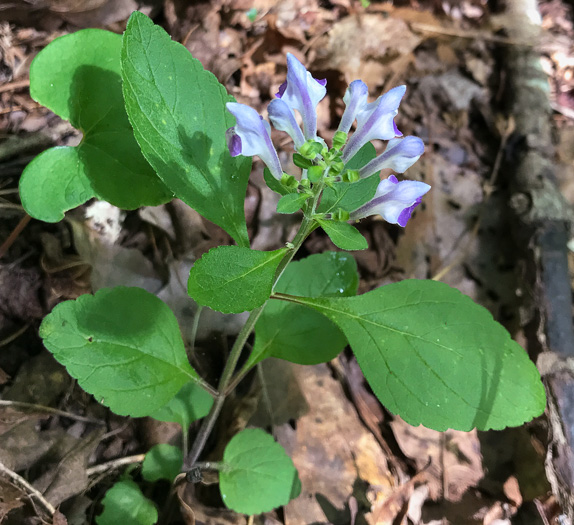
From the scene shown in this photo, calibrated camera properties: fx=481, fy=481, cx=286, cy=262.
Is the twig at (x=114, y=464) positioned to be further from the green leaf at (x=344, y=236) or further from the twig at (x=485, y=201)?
the twig at (x=485, y=201)

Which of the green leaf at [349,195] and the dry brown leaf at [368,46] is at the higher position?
the green leaf at [349,195]

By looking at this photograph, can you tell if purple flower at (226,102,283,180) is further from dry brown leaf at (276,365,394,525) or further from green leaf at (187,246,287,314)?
dry brown leaf at (276,365,394,525)

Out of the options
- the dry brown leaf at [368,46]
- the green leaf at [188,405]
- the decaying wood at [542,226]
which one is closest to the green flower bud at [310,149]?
the green leaf at [188,405]

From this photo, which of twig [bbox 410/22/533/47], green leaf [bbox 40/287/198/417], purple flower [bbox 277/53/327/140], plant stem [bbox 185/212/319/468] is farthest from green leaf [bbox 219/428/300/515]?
twig [bbox 410/22/533/47]

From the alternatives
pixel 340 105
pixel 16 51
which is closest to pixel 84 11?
pixel 16 51

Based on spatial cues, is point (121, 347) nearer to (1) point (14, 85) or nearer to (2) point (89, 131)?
(2) point (89, 131)

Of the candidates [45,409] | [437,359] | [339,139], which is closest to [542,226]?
[437,359]
